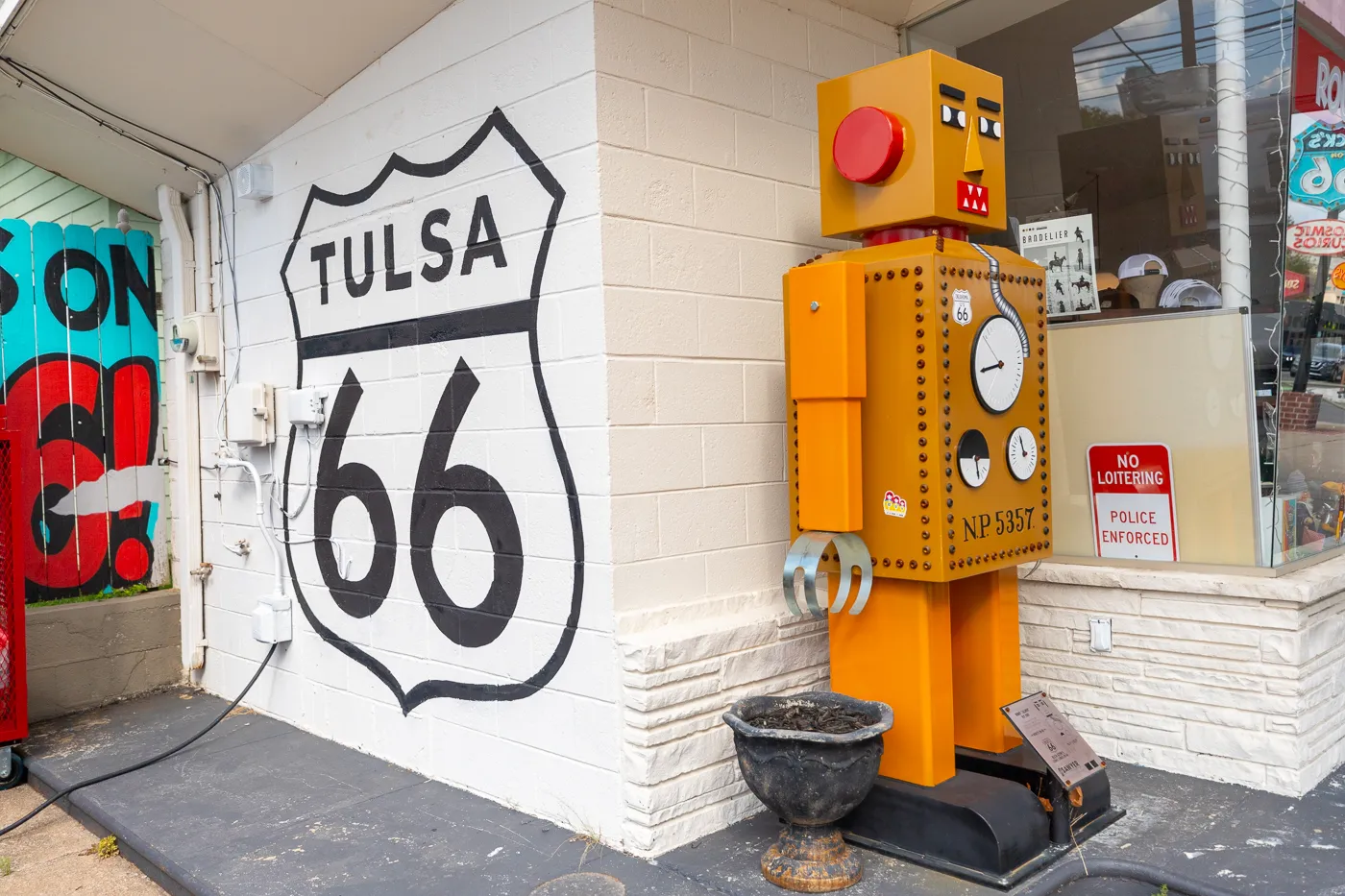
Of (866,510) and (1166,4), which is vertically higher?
(1166,4)

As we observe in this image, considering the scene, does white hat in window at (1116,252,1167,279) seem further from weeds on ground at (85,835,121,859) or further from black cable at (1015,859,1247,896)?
weeds on ground at (85,835,121,859)

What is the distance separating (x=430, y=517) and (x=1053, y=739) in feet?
6.72

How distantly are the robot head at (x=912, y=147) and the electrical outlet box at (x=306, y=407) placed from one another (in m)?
2.07

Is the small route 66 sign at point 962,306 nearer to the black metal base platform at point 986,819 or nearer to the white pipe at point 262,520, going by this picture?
the black metal base platform at point 986,819

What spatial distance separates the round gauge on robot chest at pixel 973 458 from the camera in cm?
279

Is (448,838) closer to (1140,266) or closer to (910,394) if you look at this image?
(910,394)

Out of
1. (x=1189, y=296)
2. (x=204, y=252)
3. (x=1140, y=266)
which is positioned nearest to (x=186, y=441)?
(x=204, y=252)

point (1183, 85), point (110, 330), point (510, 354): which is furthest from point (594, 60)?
point (110, 330)

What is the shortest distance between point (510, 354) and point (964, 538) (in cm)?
145

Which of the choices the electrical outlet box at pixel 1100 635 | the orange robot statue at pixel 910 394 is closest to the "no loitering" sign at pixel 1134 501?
the electrical outlet box at pixel 1100 635

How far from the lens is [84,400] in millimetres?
4699

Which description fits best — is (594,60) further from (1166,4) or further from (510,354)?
(1166,4)

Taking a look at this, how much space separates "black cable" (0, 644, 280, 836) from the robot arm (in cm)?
249

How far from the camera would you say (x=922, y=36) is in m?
3.95
